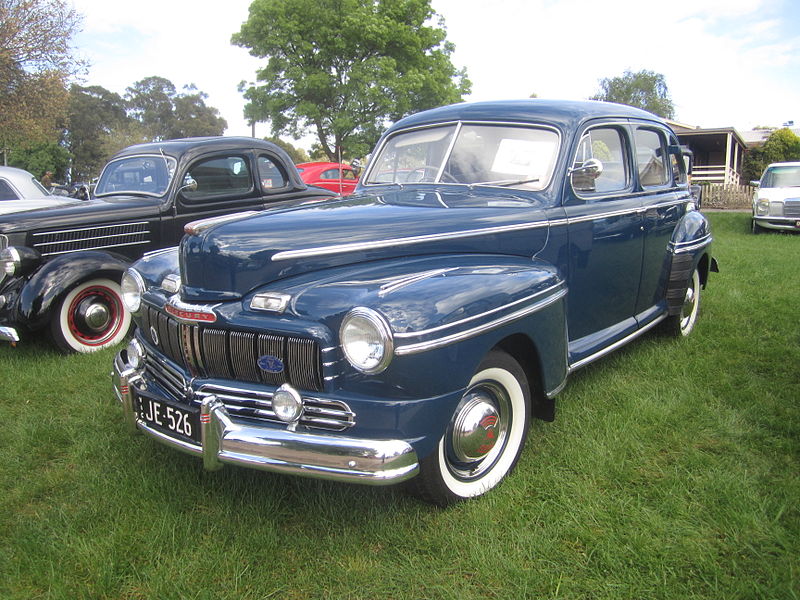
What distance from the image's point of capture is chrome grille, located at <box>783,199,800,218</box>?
11.8m

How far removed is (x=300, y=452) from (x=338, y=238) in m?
0.93

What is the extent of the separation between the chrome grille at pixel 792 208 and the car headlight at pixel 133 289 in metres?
12.8

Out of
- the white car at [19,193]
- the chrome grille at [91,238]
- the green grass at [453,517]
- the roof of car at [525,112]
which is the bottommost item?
the green grass at [453,517]

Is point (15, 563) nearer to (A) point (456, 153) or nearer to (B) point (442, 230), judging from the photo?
(B) point (442, 230)

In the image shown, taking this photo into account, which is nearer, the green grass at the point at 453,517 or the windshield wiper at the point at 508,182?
the green grass at the point at 453,517

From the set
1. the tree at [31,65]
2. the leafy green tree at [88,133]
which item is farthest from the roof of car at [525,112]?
the leafy green tree at [88,133]

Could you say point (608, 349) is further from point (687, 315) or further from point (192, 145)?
point (192, 145)

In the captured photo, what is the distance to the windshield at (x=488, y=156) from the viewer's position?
3.30m

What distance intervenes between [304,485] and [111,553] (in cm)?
83

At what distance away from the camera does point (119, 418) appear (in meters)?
3.50

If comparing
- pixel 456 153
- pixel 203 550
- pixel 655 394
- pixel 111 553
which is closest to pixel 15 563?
pixel 111 553

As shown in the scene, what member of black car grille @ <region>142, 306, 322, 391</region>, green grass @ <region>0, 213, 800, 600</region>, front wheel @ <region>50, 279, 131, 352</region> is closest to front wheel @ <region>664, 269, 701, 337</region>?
green grass @ <region>0, 213, 800, 600</region>

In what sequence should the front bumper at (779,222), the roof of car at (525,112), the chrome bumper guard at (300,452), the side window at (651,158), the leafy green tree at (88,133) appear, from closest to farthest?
the chrome bumper guard at (300,452)
the roof of car at (525,112)
the side window at (651,158)
the front bumper at (779,222)
the leafy green tree at (88,133)

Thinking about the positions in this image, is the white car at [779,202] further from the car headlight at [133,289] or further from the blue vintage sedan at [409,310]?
the car headlight at [133,289]
